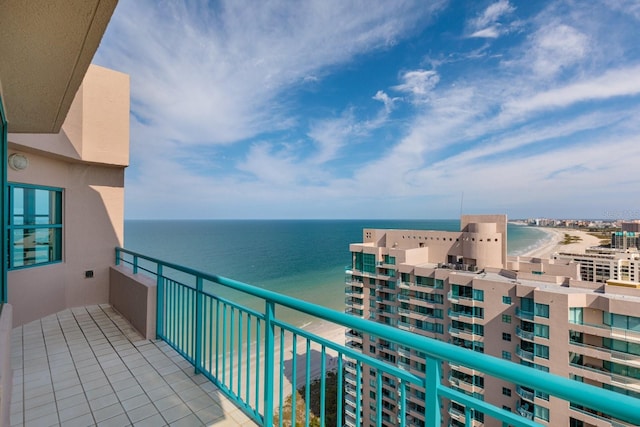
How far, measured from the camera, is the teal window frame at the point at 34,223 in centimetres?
413

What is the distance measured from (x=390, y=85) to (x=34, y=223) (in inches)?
909

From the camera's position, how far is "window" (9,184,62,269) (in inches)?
164

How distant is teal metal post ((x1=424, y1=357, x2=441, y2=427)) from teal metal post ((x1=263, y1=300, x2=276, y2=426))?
41.3 inches

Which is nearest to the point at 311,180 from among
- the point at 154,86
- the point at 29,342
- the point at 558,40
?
the point at 558,40

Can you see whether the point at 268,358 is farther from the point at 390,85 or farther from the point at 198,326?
the point at 390,85

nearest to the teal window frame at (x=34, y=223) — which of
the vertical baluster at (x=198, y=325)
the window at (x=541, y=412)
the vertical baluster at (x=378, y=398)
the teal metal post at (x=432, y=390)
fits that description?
the vertical baluster at (x=198, y=325)

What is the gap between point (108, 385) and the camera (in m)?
2.52

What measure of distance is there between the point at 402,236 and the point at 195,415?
56.1ft

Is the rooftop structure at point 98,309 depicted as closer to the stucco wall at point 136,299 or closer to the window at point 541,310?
the stucco wall at point 136,299

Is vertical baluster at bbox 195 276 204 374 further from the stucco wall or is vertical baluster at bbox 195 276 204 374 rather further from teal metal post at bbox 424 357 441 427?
teal metal post at bbox 424 357 441 427

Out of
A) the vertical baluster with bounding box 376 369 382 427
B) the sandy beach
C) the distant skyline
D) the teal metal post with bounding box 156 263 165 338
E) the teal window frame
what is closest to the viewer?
the vertical baluster with bounding box 376 369 382 427

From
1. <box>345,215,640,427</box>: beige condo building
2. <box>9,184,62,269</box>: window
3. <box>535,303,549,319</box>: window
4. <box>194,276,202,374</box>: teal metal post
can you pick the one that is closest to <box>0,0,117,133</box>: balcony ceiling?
<box>194,276,202,374</box>: teal metal post

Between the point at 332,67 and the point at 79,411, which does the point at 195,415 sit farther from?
the point at 332,67

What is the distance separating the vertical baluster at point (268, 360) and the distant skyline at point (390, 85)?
2082mm
